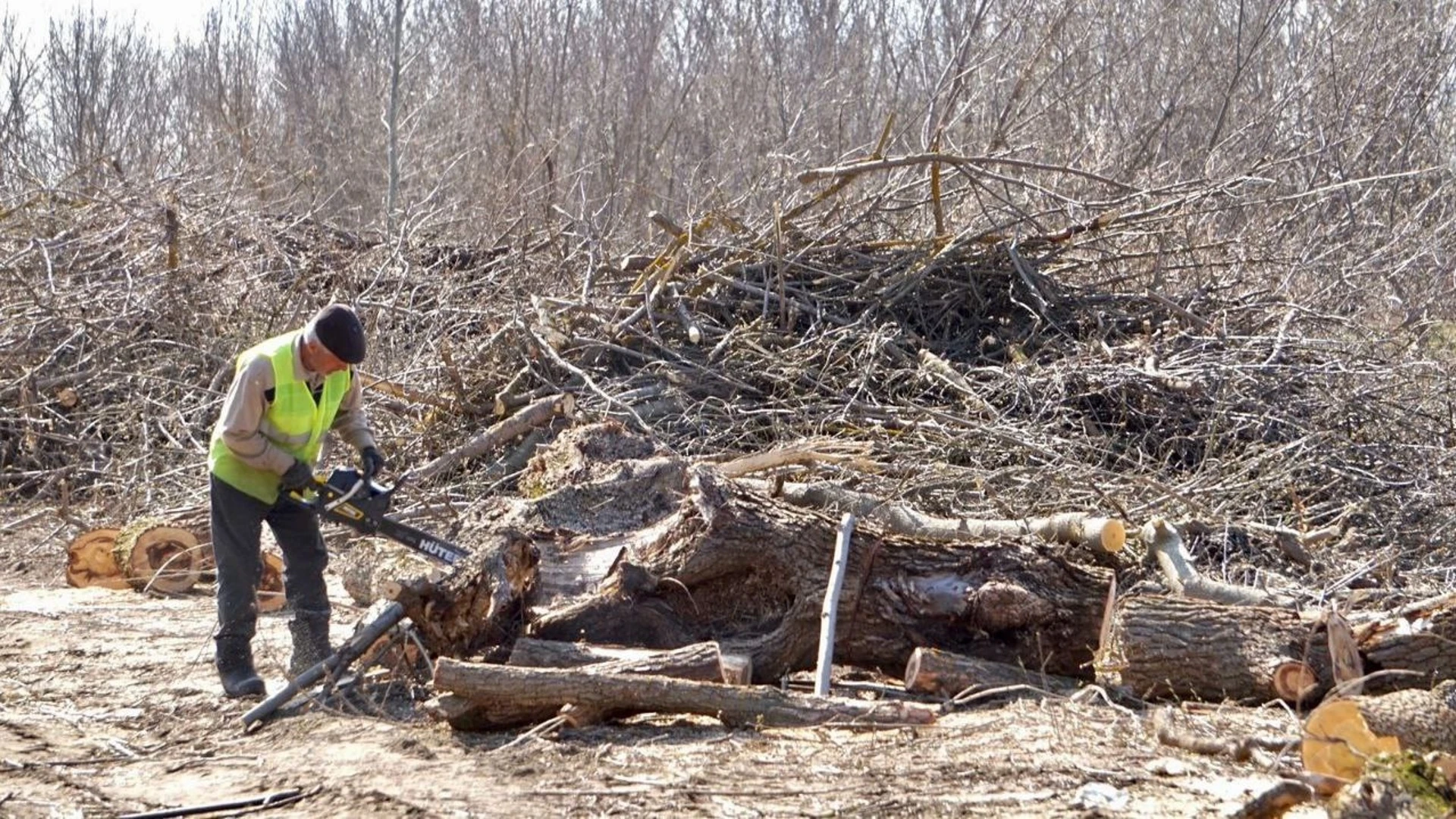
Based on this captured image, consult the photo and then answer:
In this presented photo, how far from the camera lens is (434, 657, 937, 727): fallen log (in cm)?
454

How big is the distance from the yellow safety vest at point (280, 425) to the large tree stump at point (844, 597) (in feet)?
3.68

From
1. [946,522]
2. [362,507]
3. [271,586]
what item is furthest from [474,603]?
[271,586]

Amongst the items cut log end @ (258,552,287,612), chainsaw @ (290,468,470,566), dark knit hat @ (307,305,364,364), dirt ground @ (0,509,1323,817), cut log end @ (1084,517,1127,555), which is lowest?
dirt ground @ (0,509,1323,817)

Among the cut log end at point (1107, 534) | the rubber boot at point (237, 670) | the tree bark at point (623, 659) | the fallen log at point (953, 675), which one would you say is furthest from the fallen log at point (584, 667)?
the cut log end at point (1107, 534)

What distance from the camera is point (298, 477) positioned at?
524cm

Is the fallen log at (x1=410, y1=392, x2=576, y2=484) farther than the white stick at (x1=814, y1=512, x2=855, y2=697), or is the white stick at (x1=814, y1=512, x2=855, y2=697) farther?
the fallen log at (x1=410, y1=392, x2=576, y2=484)

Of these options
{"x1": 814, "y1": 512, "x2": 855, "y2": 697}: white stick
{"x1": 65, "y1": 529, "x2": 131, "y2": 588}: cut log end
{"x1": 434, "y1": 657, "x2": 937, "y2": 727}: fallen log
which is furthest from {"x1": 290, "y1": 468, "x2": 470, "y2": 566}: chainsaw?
{"x1": 65, "y1": 529, "x2": 131, "y2": 588}: cut log end

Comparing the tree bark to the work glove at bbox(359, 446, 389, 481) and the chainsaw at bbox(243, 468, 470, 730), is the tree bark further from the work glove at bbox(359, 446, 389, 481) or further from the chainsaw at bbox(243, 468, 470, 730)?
the work glove at bbox(359, 446, 389, 481)

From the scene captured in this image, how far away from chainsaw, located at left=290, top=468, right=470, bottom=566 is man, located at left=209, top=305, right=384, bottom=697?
0.24 feet

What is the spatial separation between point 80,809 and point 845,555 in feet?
8.47

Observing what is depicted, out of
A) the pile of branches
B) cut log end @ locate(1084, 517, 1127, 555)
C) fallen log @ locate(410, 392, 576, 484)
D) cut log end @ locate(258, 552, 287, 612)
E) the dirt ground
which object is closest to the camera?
the dirt ground

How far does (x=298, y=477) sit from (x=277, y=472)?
104mm

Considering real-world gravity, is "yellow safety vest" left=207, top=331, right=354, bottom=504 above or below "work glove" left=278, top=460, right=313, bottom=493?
above

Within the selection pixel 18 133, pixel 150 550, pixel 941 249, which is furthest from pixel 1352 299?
pixel 18 133
